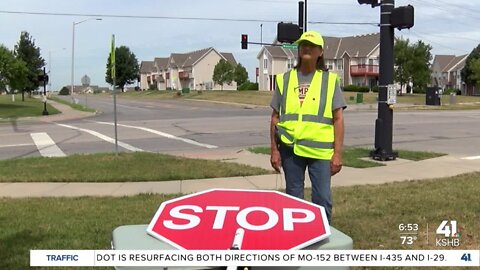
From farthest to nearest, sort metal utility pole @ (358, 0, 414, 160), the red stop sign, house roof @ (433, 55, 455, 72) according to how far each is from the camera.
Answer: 1. house roof @ (433, 55, 455, 72)
2. metal utility pole @ (358, 0, 414, 160)
3. the red stop sign

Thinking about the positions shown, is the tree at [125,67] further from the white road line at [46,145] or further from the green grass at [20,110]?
the white road line at [46,145]

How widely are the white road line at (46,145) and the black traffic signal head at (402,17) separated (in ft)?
28.1

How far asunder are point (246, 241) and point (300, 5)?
1719 cm

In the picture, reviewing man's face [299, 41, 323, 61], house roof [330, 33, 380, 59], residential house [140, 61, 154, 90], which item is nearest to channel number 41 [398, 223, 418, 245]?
man's face [299, 41, 323, 61]

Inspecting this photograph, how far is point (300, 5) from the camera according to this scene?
60.8 feet

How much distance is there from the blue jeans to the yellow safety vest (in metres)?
0.09

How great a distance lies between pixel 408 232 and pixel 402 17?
20.4ft

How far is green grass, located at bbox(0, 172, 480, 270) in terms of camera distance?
16.0 feet

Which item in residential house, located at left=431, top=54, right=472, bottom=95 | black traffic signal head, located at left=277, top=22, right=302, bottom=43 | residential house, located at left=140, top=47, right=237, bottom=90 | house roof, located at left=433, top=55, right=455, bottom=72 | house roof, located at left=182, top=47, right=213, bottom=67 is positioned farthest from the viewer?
house roof, located at left=433, top=55, right=455, bottom=72

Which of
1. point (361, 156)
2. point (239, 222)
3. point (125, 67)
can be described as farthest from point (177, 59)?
point (239, 222)

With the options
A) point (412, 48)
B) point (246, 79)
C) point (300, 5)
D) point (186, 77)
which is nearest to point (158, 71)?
point (186, 77)

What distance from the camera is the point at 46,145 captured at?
15.4 meters

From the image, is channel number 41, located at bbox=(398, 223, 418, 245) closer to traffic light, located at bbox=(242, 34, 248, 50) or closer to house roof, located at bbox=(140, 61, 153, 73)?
traffic light, located at bbox=(242, 34, 248, 50)

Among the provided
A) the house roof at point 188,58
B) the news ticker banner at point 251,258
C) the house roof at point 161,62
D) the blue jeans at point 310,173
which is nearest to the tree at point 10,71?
the blue jeans at point 310,173
